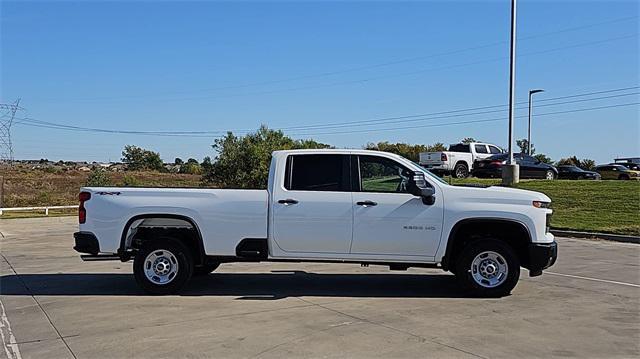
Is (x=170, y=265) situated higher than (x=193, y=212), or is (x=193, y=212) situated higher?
(x=193, y=212)

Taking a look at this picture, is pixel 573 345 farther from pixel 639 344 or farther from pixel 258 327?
pixel 258 327

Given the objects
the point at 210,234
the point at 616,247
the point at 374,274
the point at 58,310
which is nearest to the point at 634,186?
the point at 616,247

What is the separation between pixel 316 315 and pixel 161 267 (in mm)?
2591

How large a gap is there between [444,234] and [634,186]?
20.3 m

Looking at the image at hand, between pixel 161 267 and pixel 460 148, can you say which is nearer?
pixel 161 267

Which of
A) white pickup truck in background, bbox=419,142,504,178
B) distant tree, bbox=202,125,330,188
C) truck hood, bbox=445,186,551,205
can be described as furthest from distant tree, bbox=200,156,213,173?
truck hood, bbox=445,186,551,205

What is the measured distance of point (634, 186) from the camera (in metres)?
25.3

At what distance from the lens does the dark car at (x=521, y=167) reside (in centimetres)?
3070

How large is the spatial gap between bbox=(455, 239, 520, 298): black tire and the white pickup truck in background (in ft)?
68.0

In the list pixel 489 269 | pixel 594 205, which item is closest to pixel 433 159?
pixel 594 205

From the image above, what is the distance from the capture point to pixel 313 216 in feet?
27.6

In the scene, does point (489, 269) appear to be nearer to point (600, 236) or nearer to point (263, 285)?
point (263, 285)

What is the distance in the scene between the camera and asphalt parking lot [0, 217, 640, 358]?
19.6 ft

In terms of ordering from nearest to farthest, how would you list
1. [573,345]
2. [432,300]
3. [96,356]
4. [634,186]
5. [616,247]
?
1. [96,356]
2. [573,345]
3. [432,300]
4. [616,247]
5. [634,186]
